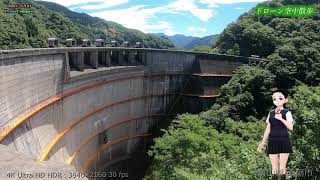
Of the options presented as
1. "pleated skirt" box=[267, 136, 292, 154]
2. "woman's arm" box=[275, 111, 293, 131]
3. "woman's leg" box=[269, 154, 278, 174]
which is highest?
"woman's arm" box=[275, 111, 293, 131]

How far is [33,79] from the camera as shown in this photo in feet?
80.8

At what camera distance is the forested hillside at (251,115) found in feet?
44.9

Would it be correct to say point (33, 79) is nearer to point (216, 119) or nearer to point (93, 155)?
point (93, 155)

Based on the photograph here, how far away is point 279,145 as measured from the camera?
9617 millimetres

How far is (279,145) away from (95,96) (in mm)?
26849

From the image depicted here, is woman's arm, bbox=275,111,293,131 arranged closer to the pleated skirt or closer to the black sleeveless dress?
the black sleeveless dress

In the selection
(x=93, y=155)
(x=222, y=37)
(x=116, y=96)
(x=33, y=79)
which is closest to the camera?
(x=33, y=79)

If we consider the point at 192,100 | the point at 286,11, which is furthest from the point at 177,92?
the point at 286,11

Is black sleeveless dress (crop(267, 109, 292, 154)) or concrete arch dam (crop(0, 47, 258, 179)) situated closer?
black sleeveless dress (crop(267, 109, 292, 154))

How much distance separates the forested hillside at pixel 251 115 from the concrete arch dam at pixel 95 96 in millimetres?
3033

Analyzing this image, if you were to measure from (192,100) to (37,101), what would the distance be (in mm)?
31245

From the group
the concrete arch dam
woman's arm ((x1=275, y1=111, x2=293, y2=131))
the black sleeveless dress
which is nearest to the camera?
woman's arm ((x1=275, y1=111, x2=293, y2=131))

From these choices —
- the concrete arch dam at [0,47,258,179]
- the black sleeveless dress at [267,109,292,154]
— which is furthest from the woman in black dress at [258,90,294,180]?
the concrete arch dam at [0,47,258,179]

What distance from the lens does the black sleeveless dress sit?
9435mm
